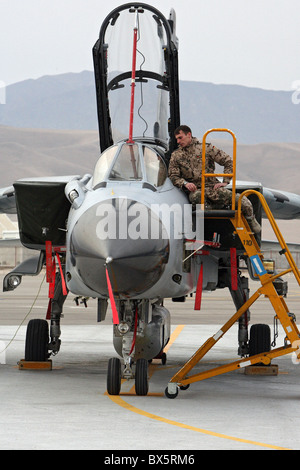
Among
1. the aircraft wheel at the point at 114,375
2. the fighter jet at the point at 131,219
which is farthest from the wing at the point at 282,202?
the aircraft wheel at the point at 114,375

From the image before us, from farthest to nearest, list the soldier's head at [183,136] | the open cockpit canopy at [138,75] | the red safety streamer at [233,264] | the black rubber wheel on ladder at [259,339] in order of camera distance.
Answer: the black rubber wheel on ladder at [259,339]
the open cockpit canopy at [138,75]
the red safety streamer at [233,264]
the soldier's head at [183,136]

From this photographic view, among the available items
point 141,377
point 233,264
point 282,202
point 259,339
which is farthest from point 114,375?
point 282,202

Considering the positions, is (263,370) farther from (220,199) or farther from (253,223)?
(220,199)

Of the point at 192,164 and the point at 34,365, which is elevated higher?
the point at 192,164

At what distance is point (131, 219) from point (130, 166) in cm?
130

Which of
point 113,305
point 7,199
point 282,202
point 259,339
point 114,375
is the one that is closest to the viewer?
point 113,305

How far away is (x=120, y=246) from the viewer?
8.63 m

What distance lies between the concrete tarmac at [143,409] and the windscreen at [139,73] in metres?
3.54

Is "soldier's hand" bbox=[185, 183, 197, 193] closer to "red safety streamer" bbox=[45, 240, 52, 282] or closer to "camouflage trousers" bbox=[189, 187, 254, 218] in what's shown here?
"camouflage trousers" bbox=[189, 187, 254, 218]

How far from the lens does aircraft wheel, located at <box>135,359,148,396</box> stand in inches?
372

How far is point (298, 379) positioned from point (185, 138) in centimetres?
385

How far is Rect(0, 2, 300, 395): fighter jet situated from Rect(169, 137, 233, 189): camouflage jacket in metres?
0.13

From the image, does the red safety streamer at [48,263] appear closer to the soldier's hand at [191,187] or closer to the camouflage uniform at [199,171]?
the camouflage uniform at [199,171]

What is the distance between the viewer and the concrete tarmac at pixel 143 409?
6984 millimetres
